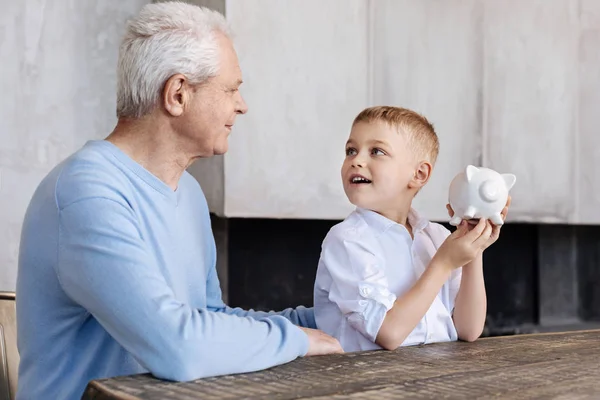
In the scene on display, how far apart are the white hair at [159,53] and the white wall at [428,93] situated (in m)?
1.39

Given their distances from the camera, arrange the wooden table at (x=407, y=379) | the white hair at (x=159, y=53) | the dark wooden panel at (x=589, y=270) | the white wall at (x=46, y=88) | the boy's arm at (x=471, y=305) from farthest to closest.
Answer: the dark wooden panel at (x=589, y=270) < the white wall at (x=46, y=88) < the boy's arm at (x=471, y=305) < the white hair at (x=159, y=53) < the wooden table at (x=407, y=379)

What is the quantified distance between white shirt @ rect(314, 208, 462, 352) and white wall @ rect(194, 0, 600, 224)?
127cm

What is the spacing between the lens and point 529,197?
3793 millimetres

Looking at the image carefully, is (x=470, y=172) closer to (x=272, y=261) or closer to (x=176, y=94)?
(x=176, y=94)

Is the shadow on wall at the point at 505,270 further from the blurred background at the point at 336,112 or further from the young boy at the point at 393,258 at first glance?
the young boy at the point at 393,258

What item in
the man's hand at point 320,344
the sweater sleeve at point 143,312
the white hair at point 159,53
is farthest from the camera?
the white hair at point 159,53

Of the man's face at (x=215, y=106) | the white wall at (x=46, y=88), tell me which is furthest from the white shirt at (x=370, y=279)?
the white wall at (x=46, y=88)

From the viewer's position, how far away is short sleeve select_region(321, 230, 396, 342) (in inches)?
61.3

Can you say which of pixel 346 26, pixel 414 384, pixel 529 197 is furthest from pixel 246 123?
pixel 414 384

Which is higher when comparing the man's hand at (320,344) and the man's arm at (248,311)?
the man's hand at (320,344)

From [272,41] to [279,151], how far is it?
407mm

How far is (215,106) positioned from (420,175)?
522 millimetres

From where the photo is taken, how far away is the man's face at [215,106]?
158 centimetres

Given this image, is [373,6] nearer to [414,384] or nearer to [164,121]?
[164,121]
